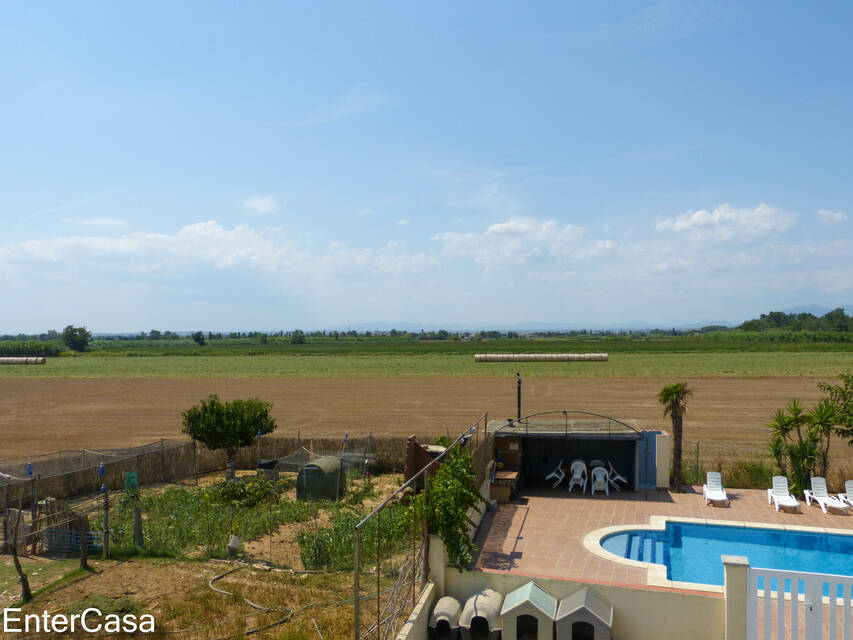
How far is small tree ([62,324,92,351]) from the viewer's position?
5797 inches

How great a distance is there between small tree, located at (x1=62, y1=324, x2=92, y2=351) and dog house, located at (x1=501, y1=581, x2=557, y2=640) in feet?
539

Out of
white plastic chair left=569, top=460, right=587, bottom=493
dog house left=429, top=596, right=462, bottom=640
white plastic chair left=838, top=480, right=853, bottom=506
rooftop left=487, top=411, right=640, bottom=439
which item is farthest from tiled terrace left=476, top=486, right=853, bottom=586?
dog house left=429, top=596, right=462, bottom=640

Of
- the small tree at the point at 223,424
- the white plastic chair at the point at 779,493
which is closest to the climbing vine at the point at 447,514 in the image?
the white plastic chair at the point at 779,493

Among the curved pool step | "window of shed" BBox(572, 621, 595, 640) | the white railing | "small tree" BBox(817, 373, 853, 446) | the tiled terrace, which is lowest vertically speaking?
the curved pool step

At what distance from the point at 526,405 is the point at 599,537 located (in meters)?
27.9

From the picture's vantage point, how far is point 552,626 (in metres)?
8.38

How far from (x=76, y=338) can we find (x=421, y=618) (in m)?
164

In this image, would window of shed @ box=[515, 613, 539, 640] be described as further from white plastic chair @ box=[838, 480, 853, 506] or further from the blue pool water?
white plastic chair @ box=[838, 480, 853, 506]

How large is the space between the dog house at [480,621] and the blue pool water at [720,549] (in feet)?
14.3

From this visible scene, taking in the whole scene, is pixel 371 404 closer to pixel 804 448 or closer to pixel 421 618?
pixel 804 448

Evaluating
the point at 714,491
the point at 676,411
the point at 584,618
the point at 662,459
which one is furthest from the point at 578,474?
the point at 584,618

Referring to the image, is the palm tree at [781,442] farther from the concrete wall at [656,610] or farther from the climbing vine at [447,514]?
the climbing vine at [447,514]

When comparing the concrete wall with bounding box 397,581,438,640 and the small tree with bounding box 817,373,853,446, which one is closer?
the concrete wall with bounding box 397,581,438,640

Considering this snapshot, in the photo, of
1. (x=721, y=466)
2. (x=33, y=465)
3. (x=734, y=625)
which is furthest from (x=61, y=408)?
(x=734, y=625)
